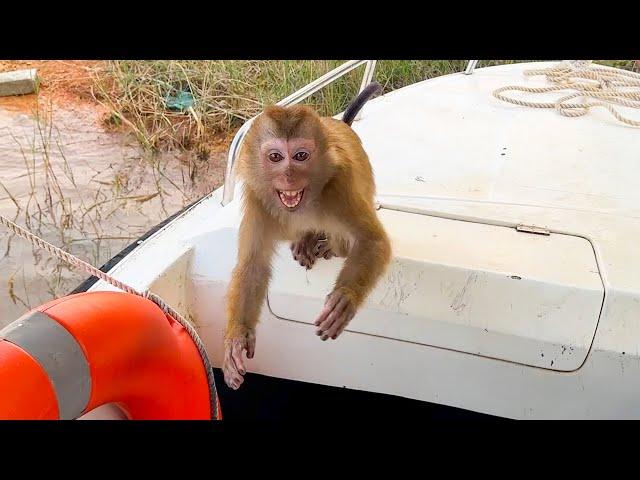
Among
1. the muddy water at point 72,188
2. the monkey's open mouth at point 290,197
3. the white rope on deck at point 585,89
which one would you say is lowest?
the muddy water at point 72,188

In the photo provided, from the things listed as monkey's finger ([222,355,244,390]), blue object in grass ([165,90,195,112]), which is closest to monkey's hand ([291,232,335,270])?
monkey's finger ([222,355,244,390])

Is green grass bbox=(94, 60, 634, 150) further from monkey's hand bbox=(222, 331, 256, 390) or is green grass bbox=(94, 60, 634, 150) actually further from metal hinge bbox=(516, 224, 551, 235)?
monkey's hand bbox=(222, 331, 256, 390)

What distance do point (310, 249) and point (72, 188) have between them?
10.7 ft

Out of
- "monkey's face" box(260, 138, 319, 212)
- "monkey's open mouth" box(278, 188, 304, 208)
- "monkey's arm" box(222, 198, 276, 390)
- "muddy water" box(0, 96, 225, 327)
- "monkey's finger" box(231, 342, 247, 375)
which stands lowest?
"muddy water" box(0, 96, 225, 327)

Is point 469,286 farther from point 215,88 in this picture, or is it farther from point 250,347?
point 215,88

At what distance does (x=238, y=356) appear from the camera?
1.96m

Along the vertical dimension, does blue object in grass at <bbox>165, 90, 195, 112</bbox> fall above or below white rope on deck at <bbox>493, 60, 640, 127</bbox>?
below

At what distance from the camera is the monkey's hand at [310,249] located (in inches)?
88.4

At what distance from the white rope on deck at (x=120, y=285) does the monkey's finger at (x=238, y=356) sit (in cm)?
9

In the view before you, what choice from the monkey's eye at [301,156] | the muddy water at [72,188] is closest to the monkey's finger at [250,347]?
the monkey's eye at [301,156]

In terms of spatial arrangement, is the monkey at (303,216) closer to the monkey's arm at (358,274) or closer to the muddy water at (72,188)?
the monkey's arm at (358,274)

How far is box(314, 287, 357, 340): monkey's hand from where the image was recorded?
1.86m

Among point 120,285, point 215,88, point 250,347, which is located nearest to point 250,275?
point 250,347

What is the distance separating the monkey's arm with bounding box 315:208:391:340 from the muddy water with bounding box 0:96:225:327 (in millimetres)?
2592
